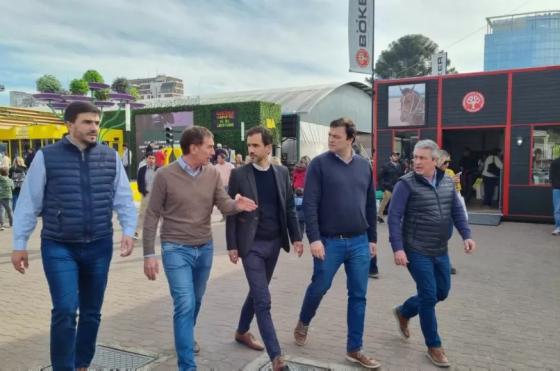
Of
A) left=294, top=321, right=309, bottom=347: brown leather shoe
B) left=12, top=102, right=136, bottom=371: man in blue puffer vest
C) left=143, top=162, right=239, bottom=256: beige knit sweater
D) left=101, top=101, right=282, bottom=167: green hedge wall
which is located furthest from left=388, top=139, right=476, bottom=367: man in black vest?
left=101, top=101, right=282, bottom=167: green hedge wall

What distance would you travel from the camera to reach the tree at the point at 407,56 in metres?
57.8

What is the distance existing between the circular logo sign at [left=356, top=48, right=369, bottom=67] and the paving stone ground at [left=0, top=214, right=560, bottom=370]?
298 inches

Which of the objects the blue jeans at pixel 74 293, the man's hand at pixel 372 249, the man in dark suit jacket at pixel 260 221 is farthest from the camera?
the man's hand at pixel 372 249

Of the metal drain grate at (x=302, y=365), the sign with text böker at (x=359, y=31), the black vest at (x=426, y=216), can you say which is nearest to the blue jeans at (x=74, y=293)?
the metal drain grate at (x=302, y=365)

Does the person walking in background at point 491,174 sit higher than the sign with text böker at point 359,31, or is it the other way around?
the sign with text böker at point 359,31

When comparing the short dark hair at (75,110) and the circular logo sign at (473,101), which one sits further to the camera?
the circular logo sign at (473,101)

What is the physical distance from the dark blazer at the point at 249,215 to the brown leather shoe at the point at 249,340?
2.73 ft

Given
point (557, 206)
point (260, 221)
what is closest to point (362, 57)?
point (557, 206)

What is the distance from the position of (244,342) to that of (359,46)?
36.3 feet

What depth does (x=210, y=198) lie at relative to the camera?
330cm

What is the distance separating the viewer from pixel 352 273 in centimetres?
352

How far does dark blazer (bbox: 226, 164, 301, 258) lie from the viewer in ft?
10.9

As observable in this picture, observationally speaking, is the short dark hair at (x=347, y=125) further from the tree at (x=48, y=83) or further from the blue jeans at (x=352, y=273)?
the tree at (x=48, y=83)

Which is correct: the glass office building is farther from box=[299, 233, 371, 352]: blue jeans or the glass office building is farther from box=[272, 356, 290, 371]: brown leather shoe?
box=[272, 356, 290, 371]: brown leather shoe
